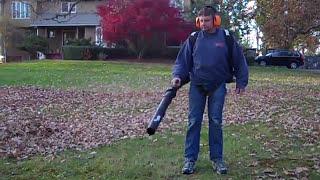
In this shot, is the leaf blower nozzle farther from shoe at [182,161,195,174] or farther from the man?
shoe at [182,161,195,174]

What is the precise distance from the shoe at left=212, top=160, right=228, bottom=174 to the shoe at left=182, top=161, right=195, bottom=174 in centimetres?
26

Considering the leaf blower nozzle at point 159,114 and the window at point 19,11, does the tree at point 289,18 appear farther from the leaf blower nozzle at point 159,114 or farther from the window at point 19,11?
the window at point 19,11

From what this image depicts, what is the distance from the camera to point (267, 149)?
25.8 ft

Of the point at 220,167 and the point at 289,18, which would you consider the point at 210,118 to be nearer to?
the point at 220,167

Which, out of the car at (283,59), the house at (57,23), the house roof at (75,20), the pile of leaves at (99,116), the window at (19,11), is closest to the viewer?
the pile of leaves at (99,116)

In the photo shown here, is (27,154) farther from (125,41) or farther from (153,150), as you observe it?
(125,41)

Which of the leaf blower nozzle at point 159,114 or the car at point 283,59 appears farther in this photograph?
the car at point 283,59

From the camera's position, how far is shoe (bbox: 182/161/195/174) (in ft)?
20.9

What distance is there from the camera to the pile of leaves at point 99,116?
8727 mm

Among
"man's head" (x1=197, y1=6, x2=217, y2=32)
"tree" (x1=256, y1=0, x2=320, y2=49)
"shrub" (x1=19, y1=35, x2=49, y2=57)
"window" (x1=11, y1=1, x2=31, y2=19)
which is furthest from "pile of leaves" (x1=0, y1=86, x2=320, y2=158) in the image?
"window" (x1=11, y1=1, x2=31, y2=19)

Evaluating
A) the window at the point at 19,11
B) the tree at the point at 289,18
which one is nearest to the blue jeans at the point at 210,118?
the tree at the point at 289,18

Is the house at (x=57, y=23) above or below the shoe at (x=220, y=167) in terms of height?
above

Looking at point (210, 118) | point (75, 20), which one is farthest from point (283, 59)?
point (210, 118)

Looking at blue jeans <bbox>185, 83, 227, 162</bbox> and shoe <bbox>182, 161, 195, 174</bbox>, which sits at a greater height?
blue jeans <bbox>185, 83, 227, 162</bbox>
